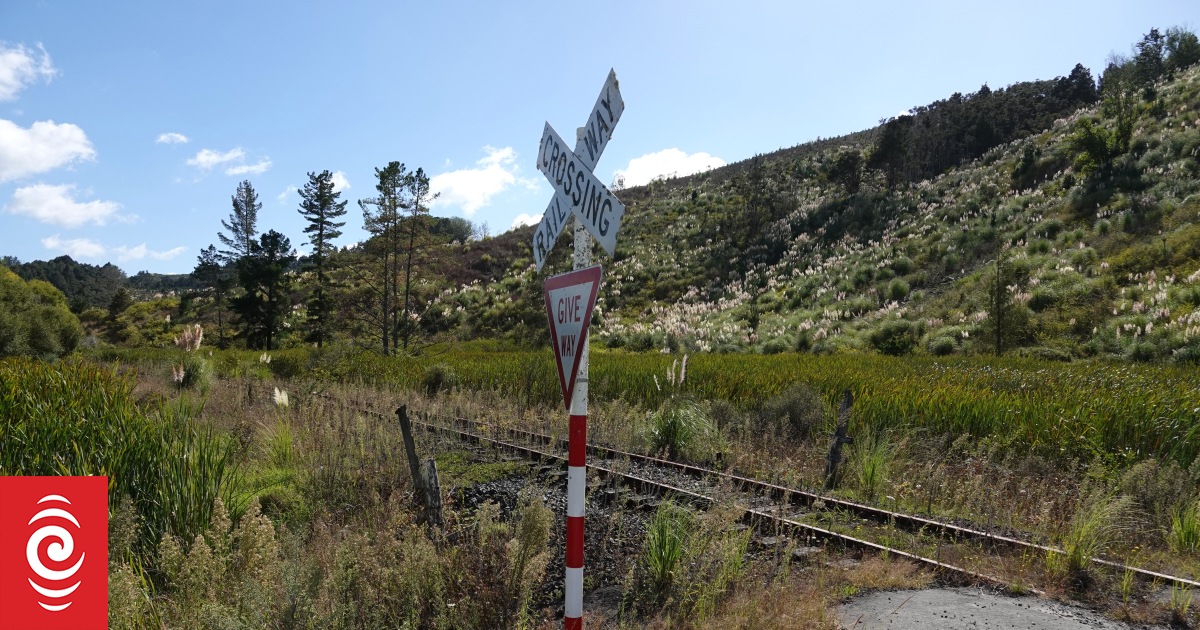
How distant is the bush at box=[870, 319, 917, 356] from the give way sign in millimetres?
23545

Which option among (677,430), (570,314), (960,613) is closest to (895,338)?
(677,430)

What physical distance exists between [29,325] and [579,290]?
28004mm

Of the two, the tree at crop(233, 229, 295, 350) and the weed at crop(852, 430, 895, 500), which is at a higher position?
the tree at crop(233, 229, 295, 350)

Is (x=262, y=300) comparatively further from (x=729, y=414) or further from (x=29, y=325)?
(x=729, y=414)

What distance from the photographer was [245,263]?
5284 cm

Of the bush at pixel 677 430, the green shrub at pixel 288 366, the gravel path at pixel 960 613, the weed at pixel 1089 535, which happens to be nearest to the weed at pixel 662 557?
the gravel path at pixel 960 613

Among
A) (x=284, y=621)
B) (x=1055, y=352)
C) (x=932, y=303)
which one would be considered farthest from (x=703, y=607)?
(x=932, y=303)

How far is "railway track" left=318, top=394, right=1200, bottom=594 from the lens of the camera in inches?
208

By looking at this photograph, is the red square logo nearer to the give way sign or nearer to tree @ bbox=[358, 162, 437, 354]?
the give way sign

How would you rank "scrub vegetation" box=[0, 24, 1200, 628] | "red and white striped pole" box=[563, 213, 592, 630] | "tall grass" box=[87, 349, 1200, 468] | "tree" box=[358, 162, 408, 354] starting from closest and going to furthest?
"red and white striped pole" box=[563, 213, 592, 630] → "scrub vegetation" box=[0, 24, 1200, 628] → "tall grass" box=[87, 349, 1200, 468] → "tree" box=[358, 162, 408, 354]

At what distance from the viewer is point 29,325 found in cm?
2359

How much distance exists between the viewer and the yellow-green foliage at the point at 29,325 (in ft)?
71.4

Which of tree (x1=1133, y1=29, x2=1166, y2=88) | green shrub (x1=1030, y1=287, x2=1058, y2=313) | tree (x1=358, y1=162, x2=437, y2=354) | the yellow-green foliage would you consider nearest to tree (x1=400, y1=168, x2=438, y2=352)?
tree (x1=358, y1=162, x2=437, y2=354)

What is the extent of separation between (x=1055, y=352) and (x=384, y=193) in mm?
30971
